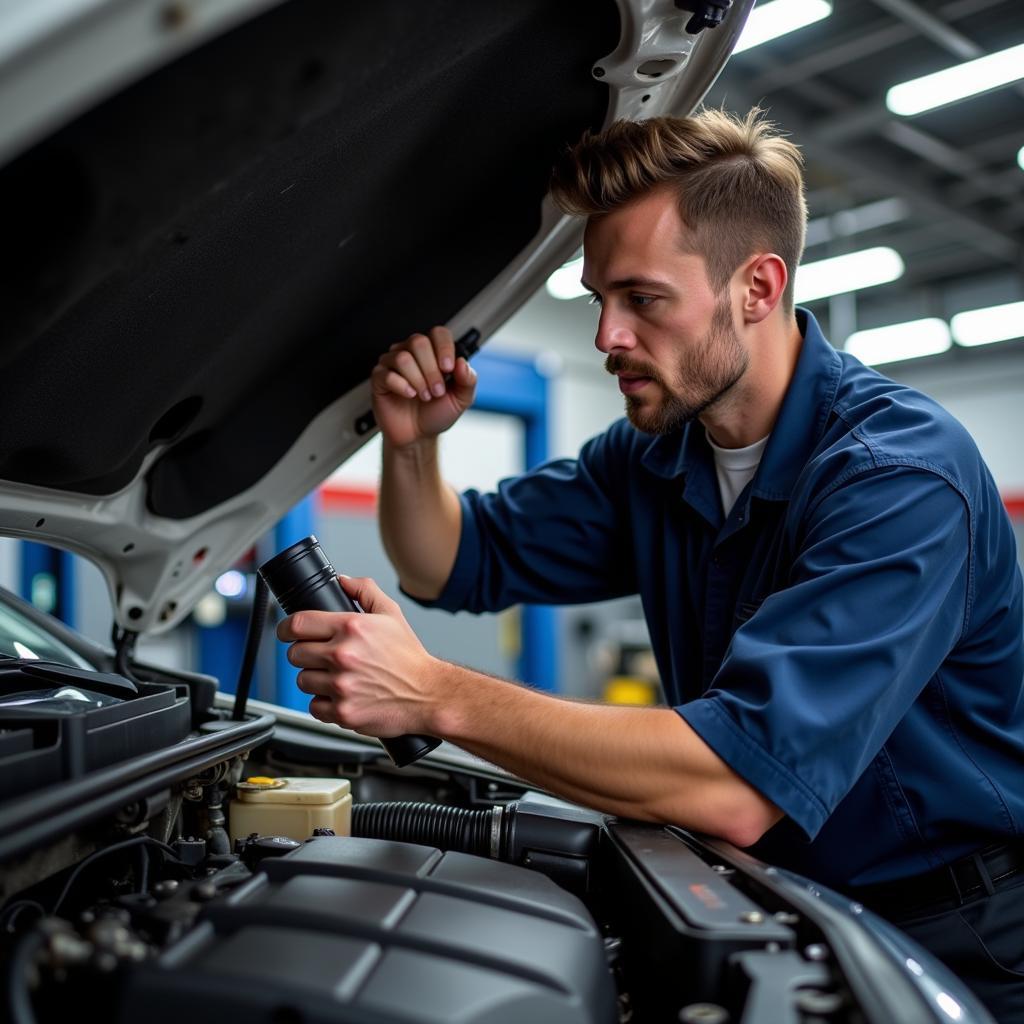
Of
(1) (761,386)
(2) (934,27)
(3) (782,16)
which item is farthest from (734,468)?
(2) (934,27)

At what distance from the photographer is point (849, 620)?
0.97 meters

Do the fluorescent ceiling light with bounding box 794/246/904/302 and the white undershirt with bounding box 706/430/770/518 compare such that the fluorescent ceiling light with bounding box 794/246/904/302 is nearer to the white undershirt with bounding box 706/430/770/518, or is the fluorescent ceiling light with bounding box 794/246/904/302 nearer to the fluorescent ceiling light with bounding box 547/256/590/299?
the fluorescent ceiling light with bounding box 547/256/590/299

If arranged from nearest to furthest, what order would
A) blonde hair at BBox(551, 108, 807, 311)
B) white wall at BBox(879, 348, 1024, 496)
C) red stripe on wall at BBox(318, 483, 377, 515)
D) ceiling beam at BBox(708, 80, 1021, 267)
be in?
1. blonde hair at BBox(551, 108, 807, 311)
2. ceiling beam at BBox(708, 80, 1021, 267)
3. red stripe on wall at BBox(318, 483, 377, 515)
4. white wall at BBox(879, 348, 1024, 496)

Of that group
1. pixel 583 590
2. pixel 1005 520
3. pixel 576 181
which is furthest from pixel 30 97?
pixel 583 590

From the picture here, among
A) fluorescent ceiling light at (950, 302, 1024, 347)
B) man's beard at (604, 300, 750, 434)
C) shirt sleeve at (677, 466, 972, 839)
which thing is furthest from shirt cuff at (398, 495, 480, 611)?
fluorescent ceiling light at (950, 302, 1024, 347)

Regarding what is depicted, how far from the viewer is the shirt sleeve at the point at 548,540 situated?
5.23 feet

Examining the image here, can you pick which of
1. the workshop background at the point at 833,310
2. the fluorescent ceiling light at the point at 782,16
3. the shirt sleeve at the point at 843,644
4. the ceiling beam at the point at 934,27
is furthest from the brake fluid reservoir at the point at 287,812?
the ceiling beam at the point at 934,27

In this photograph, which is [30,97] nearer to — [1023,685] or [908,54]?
[1023,685]

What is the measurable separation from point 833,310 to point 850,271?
5.93 feet

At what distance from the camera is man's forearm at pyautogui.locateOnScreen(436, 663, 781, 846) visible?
37.1 inches

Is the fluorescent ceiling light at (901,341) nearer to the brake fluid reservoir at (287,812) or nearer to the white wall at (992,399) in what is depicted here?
the white wall at (992,399)

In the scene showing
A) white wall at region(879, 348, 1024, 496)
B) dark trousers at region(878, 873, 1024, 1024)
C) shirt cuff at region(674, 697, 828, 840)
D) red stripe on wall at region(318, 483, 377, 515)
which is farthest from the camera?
white wall at region(879, 348, 1024, 496)

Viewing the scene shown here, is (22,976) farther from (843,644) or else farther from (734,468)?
(734,468)

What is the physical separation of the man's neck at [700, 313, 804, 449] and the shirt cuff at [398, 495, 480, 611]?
1.45ft
